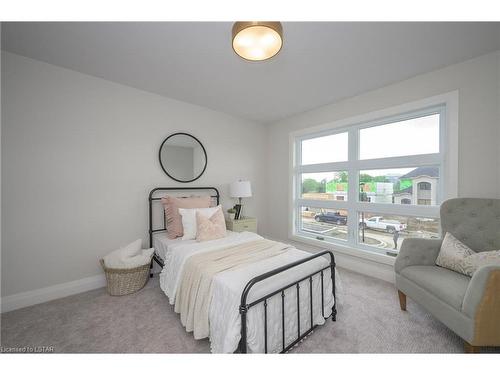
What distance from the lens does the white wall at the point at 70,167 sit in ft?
6.54

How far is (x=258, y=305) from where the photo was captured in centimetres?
132

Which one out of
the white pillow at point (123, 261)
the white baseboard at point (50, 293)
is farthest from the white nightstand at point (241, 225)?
the white baseboard at point (50, 293)

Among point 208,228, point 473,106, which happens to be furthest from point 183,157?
point 473,106

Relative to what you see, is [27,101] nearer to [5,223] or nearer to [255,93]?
[5,223]

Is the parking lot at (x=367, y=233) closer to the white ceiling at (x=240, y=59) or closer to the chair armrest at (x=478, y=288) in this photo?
the chair armrest at (x=478, y=288)

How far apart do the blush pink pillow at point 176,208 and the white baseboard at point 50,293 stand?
1.02 metres

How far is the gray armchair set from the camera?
1.27 metres

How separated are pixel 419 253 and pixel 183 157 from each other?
323cm

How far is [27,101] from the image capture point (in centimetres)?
204

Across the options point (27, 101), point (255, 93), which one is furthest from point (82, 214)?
point (255, 93)

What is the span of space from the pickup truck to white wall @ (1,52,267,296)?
307 cm

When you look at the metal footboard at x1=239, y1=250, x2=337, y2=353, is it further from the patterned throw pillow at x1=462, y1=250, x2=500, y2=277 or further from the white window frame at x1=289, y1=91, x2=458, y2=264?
the white window frame at x1=289, y1=91, x2=458, y2=264

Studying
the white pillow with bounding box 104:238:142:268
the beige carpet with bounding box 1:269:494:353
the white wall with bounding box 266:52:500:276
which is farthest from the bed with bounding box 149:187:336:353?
the white wall with bounding box 266:52:500:276

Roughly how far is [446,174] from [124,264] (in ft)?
12.7
